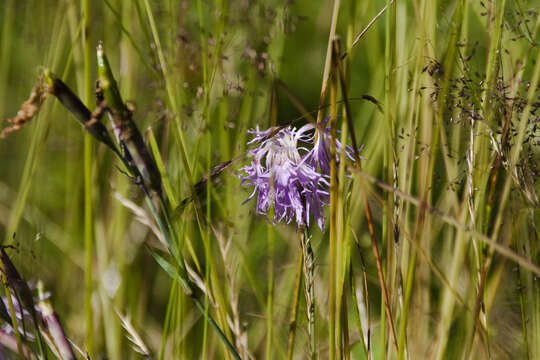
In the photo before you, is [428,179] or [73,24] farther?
[73,24]

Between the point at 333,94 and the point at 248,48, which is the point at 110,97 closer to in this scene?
the point at 333,94

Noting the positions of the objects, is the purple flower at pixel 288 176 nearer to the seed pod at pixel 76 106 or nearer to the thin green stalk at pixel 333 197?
the thin green stalk at pixel 333 197

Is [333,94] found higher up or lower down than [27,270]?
higher up

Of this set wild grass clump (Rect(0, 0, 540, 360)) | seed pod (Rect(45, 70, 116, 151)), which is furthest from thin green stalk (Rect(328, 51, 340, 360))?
seed pod (Rect(45, 70, 116, 151))

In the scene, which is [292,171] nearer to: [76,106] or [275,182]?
[275,182]

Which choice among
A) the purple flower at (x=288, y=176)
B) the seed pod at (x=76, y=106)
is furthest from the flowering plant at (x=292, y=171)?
the seed pod at (x=76, y=106)

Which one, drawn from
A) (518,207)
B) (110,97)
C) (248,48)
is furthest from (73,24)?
(518,207)

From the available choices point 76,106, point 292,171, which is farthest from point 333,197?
point 76,106

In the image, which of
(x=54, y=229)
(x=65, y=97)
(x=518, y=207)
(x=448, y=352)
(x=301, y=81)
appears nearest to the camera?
(x=65, y=97)
